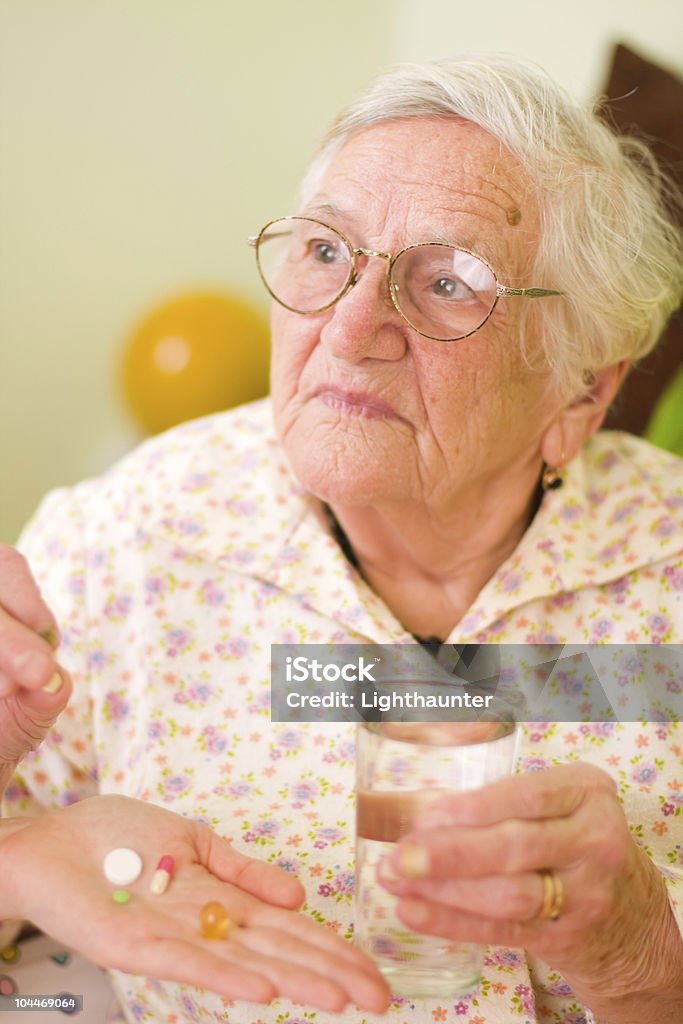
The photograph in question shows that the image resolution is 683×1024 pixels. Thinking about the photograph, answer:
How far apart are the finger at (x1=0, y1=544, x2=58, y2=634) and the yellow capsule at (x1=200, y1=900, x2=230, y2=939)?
0.97 feet

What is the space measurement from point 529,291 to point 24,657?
771 millimetres

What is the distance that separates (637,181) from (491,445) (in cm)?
45

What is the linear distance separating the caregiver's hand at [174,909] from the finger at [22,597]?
19 centimetres

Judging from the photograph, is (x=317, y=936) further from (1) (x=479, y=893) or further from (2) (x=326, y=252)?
(2) (x=326, y=252)

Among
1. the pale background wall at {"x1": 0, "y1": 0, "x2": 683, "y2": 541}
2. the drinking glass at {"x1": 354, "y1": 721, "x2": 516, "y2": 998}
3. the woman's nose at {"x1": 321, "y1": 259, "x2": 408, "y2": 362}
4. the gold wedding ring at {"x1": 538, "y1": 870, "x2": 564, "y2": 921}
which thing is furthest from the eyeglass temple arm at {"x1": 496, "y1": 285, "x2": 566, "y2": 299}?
the pale background wall at {"x1": 0, "y1": 0, "x2": 683, "y2": 541}

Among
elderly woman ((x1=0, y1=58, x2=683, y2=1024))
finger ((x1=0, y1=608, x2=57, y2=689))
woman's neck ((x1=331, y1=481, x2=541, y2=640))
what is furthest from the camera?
woman's neck ((x1=331, y1=481, x2=541, y2=640))

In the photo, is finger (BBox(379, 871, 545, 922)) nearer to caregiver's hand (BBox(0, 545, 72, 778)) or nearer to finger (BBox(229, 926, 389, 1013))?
finger (BBox(229, 926, 389, 1013))

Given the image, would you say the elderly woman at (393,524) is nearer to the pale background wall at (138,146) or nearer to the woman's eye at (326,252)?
the woman's eye at (326,252)

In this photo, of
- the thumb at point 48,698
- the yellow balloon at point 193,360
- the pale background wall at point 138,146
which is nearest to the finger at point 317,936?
the thumb at point 48,698

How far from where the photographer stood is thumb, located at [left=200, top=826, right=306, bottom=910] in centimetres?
94

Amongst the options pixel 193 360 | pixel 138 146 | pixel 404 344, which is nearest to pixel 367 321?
pixel 404 344

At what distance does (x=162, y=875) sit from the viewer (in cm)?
93

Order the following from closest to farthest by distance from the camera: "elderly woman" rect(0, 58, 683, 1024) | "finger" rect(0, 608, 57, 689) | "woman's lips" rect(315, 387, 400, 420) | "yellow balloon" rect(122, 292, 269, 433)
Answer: "finger" rect(0, 608, 57, 689)
"elderly woman" rect(0, 58, 683, 1024)
"woman's lips" rect(315, 387, 400, 420)
"yellow balloon" rect(122, 292, 269, 433)

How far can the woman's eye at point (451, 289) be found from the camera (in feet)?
4.25
